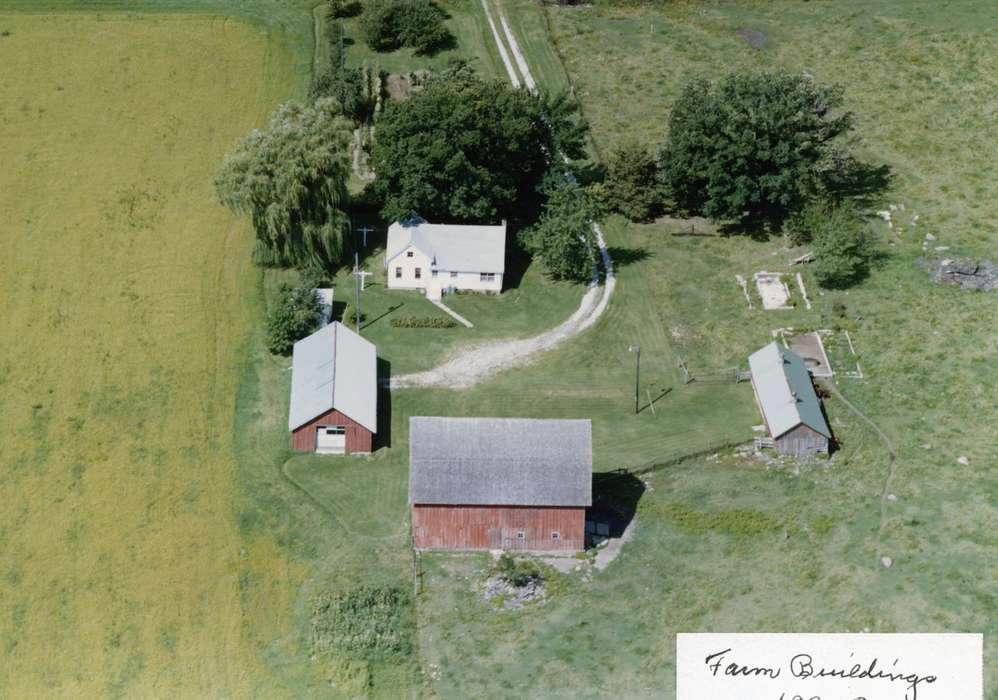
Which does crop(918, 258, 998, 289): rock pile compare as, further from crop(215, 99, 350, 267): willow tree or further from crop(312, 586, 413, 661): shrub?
crop(312, 586, 413, 661): shrub

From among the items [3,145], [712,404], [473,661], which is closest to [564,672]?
[473,661]

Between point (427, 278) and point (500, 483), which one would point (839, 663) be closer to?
point (500, 483)

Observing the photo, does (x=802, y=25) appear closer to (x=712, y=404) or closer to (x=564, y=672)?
(x=712, y=404)

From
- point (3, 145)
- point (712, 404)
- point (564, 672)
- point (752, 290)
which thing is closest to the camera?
point (564, 672)

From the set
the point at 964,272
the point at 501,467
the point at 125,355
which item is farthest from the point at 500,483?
the point at 964,272

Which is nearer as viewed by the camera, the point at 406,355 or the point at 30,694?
the point at 30,694

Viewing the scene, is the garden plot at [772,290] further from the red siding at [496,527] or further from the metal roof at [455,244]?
the red siding at [496,527]
